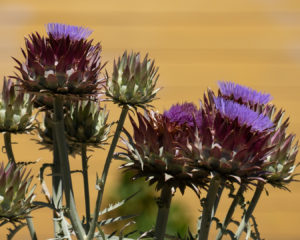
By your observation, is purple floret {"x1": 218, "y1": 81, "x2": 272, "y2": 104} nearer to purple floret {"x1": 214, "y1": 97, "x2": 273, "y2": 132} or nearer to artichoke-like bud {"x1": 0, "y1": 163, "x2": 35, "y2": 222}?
purple floret {"x1": 214, "y1": 97, "x2": 273, "y2": 132}

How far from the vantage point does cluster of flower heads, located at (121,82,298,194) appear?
94 cm

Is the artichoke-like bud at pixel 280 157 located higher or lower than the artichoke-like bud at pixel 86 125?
lower

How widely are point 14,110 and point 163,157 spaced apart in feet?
0.98

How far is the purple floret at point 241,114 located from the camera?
37.2 inches

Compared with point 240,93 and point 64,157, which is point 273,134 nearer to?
point 240,93

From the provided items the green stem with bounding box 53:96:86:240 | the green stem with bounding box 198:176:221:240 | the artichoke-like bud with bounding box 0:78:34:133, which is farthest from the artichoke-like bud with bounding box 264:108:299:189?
the artichoke-like bud with bounding box 0:78:34:133

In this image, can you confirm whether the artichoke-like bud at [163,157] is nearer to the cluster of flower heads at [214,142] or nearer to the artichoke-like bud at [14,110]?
the cluster of flower heads at [214,142]

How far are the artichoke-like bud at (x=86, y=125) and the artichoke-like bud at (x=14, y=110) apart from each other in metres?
0.07

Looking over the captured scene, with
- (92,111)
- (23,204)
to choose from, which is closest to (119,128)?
(92,111)

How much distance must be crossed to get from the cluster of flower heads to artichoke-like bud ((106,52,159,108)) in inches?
1.6

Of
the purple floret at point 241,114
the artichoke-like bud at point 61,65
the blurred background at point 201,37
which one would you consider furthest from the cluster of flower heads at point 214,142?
the blurred background at point 201,37

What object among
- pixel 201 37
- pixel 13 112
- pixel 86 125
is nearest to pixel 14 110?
pixel 13 112

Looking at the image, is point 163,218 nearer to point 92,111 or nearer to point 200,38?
point 92,111

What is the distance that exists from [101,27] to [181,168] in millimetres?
2713
